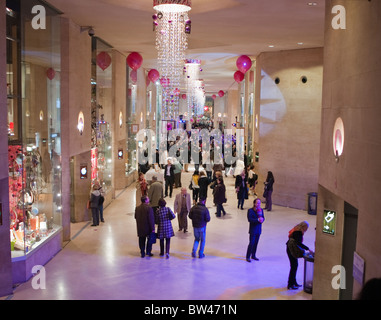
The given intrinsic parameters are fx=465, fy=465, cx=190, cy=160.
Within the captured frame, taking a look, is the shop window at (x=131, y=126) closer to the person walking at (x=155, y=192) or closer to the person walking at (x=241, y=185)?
the person walking at (x=241, y=185)

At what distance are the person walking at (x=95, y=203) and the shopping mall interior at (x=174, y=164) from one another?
316 mm

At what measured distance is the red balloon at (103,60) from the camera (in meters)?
15.0

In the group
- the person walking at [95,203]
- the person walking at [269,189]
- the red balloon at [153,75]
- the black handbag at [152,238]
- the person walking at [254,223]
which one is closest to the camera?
the person walking at [254,223]

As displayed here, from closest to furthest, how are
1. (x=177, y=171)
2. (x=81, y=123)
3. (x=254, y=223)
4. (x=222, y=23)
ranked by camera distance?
(x=254, y=223) → (x=222, y=23) → (x=81, y=123) → (x=177, y=171)

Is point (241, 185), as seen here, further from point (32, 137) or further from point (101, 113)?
point (32, 137)

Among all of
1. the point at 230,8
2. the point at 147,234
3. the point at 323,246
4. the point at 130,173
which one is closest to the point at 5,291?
the point at 147,234

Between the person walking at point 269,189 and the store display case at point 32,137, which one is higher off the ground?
the store display case at point 32,137

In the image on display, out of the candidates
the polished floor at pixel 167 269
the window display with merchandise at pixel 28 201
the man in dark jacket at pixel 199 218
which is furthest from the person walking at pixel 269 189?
the window display with merchandise at pixel 28 201

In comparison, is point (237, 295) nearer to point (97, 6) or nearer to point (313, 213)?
point (97, 6)

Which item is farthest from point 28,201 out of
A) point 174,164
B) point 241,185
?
point 174,164

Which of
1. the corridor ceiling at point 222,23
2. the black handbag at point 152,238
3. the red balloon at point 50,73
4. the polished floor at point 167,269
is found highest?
the corridor ceiling at point 222,23

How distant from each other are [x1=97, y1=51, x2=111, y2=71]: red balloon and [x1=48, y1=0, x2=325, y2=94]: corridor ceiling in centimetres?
46

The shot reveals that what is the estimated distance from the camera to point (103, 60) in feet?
50.8

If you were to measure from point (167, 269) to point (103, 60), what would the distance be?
8703 mm
